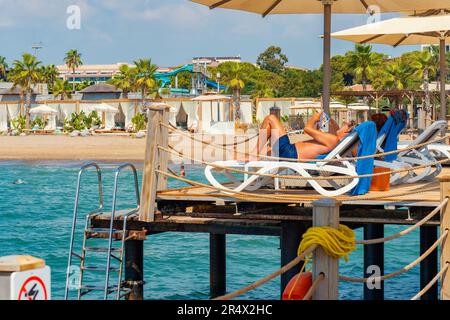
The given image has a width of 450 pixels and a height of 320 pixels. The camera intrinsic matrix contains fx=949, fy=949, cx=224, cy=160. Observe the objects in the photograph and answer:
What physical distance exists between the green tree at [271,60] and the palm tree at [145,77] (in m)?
60.1

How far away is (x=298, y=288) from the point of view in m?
5.36

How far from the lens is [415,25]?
13.4 metres

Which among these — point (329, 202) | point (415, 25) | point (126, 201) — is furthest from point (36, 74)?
point (329, 202)

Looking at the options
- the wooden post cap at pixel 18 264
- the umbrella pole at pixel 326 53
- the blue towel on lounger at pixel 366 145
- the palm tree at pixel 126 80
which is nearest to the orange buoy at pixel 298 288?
the wooden post cap at pixel 18 264

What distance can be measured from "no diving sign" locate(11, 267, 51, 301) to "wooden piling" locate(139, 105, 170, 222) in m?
4.66

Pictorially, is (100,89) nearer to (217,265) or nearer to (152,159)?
(217,265)

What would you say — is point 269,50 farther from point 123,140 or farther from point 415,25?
point 415,25

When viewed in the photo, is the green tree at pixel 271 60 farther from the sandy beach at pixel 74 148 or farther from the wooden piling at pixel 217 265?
the wooden piling at pixel 217 265

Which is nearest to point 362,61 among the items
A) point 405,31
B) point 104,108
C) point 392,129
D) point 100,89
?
point 100,89

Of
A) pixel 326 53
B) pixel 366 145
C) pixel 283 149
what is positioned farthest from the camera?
pixel 326 53

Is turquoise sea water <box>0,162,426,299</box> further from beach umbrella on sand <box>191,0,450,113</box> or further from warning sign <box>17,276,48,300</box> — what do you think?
warning sign <box>17,276,48,300</box>

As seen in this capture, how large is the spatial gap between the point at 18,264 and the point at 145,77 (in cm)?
7321

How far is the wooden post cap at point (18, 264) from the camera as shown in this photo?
4273 mm
